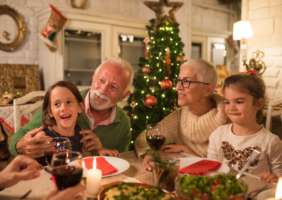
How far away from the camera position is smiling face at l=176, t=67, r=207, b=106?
1.72 m

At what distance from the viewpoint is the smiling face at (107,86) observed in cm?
186

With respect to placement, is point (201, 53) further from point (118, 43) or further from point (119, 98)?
point (119, 98)

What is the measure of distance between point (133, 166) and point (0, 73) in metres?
2.73

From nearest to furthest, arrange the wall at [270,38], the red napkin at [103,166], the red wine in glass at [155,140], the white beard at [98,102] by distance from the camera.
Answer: the red napkin at [103,166], the red wine in glass at [155,140], the white beard at [98,102], the wall at [270,38]

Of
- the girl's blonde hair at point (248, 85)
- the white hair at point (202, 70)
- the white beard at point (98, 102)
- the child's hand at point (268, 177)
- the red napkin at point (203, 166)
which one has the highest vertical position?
the white hair at point (202, 70)

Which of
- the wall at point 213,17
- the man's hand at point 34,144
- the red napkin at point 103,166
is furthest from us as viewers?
the wall at point 213,17

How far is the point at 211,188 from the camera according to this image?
73 centimetres

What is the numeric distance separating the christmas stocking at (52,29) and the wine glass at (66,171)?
8.88ft

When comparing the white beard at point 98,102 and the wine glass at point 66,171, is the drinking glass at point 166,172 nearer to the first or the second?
the wine glass at point 66,171

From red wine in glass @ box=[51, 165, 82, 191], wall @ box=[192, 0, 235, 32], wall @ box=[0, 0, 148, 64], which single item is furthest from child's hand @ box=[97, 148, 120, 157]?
wall @ box=[192, 0, 235, 32]

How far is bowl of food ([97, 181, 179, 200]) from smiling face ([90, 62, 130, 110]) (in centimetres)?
107

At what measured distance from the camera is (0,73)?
320 centimetres

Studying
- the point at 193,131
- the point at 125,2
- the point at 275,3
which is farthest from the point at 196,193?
the point at 125,2

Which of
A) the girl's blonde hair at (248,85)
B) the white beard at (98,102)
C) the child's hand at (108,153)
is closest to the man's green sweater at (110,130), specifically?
the white beard at (98,102)
